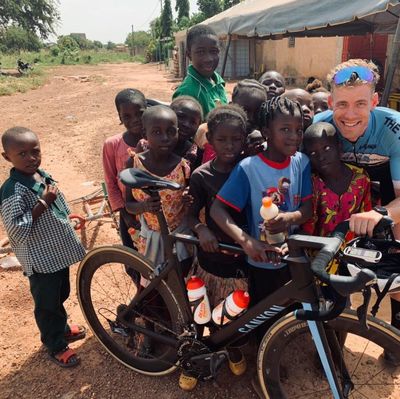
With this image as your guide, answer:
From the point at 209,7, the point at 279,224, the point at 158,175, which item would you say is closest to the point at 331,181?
the point at 279,224

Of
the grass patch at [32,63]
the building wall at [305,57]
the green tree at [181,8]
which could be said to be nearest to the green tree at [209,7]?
the green tree at [181,8]

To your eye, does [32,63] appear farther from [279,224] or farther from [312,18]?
[279,224]

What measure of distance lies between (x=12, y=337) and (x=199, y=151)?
2.05m

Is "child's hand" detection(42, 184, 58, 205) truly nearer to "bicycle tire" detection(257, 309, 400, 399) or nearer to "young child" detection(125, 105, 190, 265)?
"young child" detection(125, 105, 190, 265)

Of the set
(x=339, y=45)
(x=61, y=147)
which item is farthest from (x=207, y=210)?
(x=339, y=45)

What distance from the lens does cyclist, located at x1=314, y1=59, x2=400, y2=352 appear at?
195 centimetres

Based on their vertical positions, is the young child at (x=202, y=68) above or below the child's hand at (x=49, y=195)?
above

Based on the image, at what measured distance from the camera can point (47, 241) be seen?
2385mm

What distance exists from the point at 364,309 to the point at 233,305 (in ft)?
2.31

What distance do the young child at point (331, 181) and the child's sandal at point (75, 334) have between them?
1903 millimetres

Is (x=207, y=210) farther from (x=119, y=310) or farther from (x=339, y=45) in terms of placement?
(x=339, y=45)

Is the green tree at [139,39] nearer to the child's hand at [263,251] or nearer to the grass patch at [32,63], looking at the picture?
the grass patch at [32,63]

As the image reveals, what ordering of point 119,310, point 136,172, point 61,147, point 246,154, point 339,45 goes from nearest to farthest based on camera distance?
point 136,172
point 246,154
point 119,310
point 61,147
point 339,45

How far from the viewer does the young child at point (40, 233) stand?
2.21 meters
